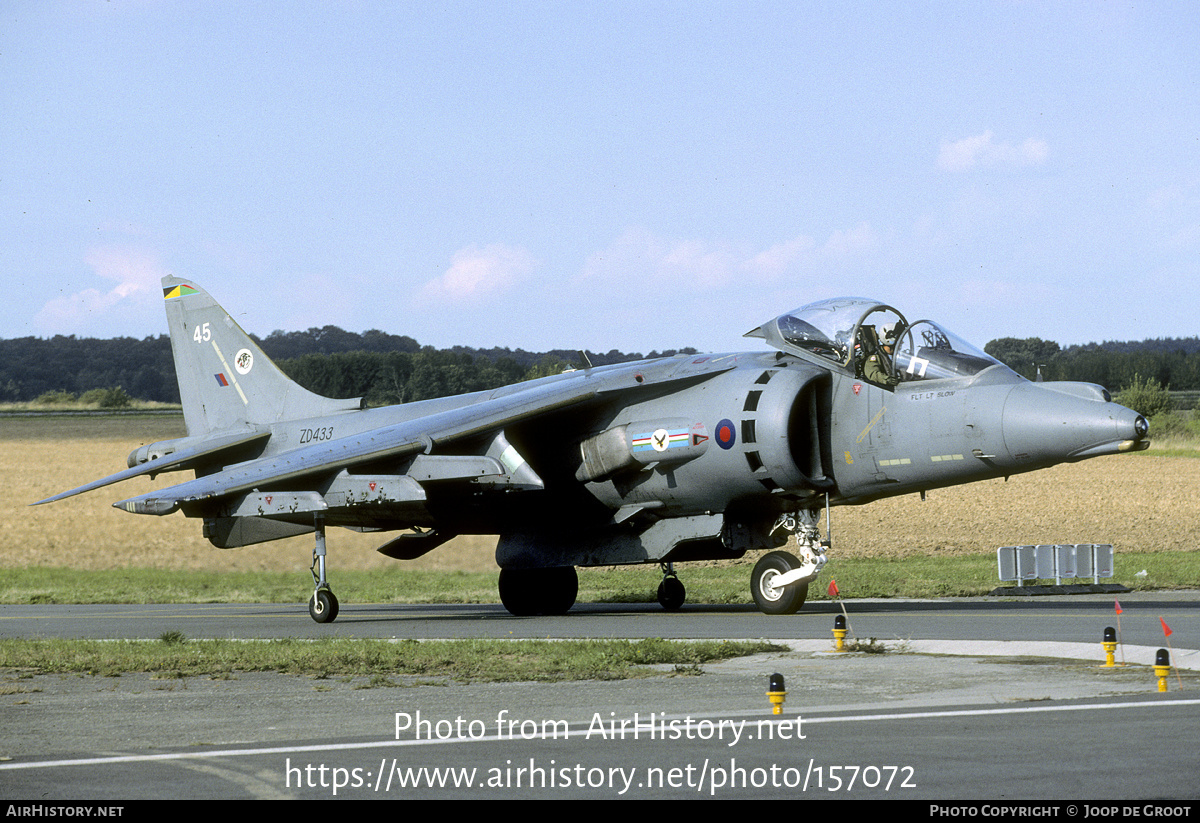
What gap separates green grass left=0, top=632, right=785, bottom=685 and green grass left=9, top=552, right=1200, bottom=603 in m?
7.98

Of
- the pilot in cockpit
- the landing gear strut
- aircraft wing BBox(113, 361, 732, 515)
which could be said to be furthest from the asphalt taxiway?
aircraft wing BBox(113, 361, 732, 515)

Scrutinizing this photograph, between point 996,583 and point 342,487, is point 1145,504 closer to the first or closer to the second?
point 996,583

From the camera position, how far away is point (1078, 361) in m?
77.6

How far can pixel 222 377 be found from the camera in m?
23.1

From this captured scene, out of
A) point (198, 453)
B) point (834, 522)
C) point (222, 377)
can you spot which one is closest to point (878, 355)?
point (198, 453)

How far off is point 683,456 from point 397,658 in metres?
5.99

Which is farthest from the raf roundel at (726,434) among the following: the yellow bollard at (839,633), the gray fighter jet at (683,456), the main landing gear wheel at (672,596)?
the yellow bollard at (839,633)

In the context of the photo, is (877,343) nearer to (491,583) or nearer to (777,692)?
(777,692)

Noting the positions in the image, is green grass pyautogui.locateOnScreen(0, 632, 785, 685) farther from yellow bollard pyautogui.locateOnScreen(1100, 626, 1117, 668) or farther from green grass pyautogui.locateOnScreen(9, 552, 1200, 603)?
green grass pyautogui.locateOnScreen(9, 552, 1200, 603)

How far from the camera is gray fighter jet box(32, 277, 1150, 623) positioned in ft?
52.7

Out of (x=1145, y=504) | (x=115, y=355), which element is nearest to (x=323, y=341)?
(x=115, y=355)

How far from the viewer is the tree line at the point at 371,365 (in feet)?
101

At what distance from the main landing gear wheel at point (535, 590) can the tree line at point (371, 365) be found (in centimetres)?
342

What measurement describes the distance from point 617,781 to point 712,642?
682cm
